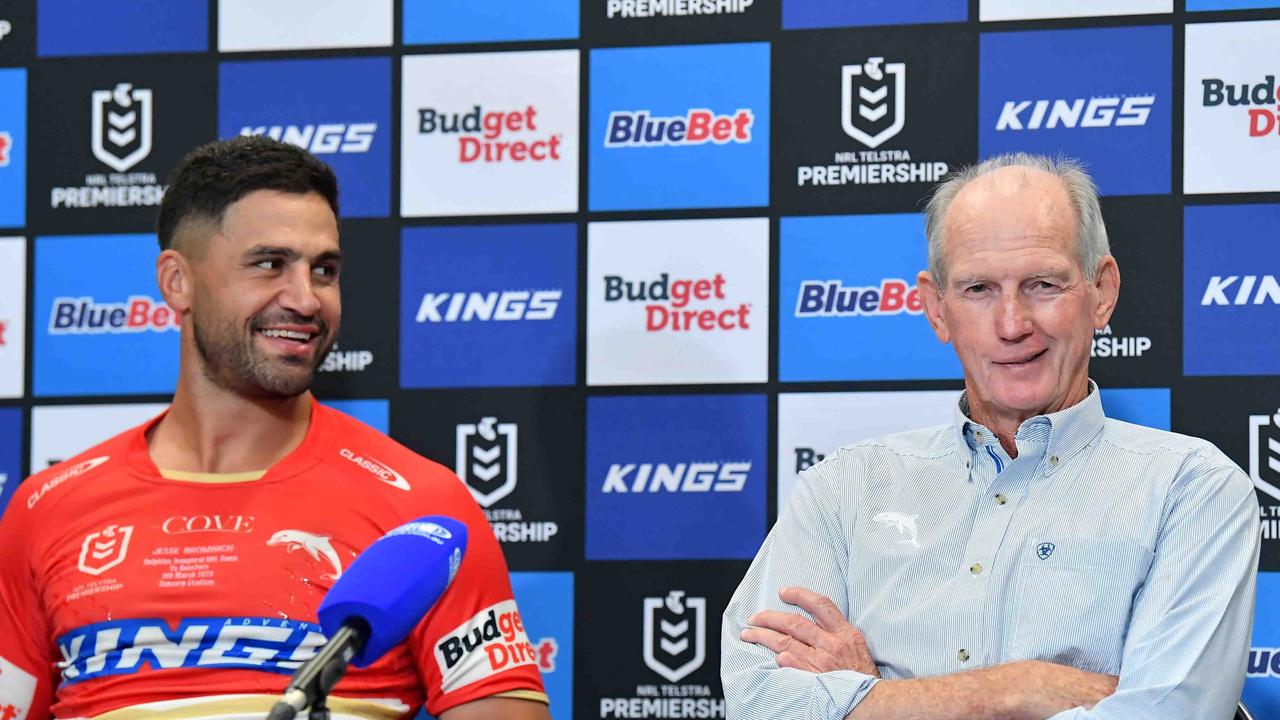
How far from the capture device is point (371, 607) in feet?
5.67

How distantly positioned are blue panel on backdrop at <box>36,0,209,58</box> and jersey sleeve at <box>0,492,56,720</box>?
1.42m

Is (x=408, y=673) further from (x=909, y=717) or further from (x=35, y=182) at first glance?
(x=35, y=182)

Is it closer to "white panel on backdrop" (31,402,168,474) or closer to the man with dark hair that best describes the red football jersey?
the man with dark hair

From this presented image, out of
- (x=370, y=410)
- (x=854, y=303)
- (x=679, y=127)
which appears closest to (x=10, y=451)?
(x=370, y=410)

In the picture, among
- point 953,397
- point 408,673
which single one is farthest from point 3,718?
point 953,397

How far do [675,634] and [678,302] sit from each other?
30.0 inches

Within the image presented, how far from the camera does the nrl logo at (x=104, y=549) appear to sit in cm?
282

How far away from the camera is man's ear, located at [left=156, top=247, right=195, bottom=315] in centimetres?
305

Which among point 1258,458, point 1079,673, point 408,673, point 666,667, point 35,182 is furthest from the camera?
point 35,182

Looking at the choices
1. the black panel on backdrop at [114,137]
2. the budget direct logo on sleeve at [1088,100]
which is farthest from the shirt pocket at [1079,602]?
the black panel on backdrop at [114,137]

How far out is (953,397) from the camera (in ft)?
11.4

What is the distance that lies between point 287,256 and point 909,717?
4.70 feet

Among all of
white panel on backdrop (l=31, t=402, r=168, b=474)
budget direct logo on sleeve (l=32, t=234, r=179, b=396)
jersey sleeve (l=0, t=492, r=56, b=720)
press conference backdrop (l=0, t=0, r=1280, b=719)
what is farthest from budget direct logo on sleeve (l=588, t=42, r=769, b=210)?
jersey sleeve (l=0, t=492, r=56, b=720)

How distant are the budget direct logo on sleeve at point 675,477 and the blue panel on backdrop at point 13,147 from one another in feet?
5.06
